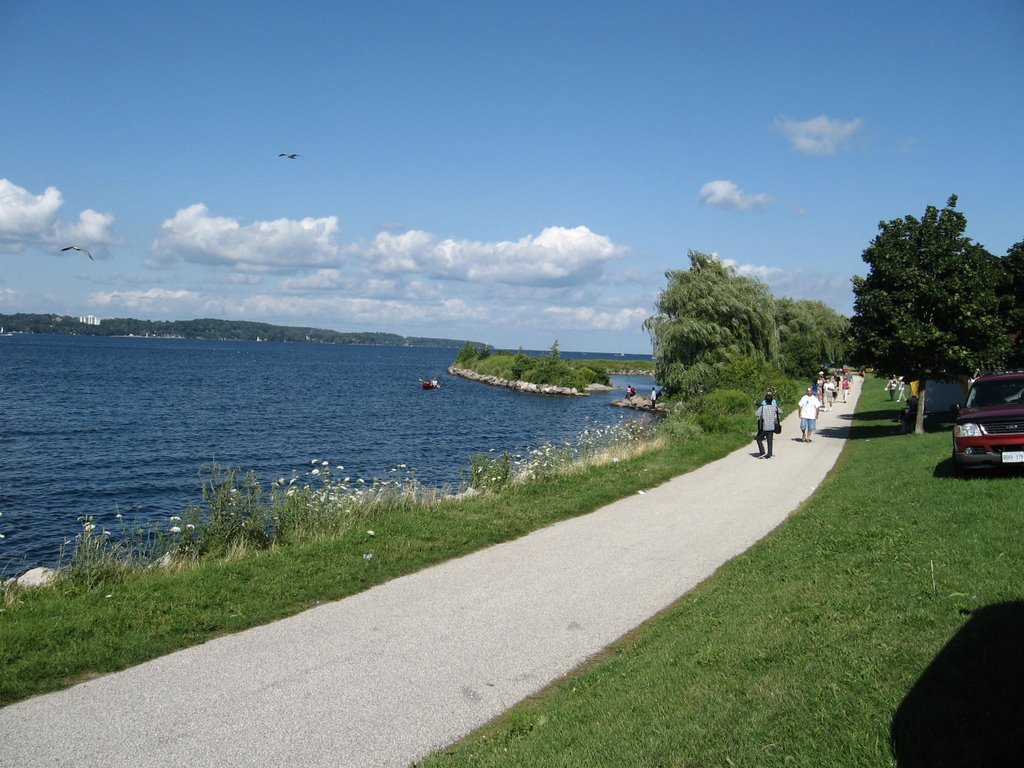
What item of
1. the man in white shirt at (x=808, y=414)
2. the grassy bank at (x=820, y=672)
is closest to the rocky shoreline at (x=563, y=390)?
the man in white shirt at (x=808, y=414)

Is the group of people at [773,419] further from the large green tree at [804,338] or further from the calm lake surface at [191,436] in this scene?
the large green tree at [804,338]

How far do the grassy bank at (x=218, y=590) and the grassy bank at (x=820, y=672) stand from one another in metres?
3.26

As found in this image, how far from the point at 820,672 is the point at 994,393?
453 inches

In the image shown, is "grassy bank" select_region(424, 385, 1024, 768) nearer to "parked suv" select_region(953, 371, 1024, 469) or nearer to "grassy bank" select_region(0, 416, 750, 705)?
"grassy bank" select_region(0, 416, 750, 705)

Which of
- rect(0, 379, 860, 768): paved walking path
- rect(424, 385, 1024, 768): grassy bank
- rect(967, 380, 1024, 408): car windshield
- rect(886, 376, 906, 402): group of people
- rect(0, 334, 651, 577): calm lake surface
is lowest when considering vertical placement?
rect(0, 334, 651, 577): calm lake surface

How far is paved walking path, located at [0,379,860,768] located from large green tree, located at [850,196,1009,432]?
14400 millimetres

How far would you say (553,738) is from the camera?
17.1 feet

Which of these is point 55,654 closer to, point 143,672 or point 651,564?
point 143,672

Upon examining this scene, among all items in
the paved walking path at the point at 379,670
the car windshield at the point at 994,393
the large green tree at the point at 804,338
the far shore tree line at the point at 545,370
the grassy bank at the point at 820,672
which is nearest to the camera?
the grassy bank at the point at 820,672

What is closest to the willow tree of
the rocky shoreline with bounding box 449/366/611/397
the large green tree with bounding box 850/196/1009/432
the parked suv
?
the large green tree with bounding box 850/196/1009/432

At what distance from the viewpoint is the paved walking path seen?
17.6 feet

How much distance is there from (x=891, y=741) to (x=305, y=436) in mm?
32659

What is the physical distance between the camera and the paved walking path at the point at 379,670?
5.37 metres

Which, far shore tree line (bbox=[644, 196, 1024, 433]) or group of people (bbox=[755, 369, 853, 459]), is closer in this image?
group of people (bbox=[755, 369, 853, 459])
